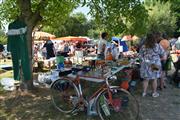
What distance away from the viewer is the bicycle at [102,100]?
6.38 metres

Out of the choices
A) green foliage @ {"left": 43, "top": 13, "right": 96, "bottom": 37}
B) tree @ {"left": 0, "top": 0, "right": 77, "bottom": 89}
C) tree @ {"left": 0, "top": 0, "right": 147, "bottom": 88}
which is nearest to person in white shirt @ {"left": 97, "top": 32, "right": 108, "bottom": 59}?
tree @ {"left": 0, "top": 0, "right": 77, "bottom": 89}

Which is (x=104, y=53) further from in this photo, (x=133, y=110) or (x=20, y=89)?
(x=133, y=110)

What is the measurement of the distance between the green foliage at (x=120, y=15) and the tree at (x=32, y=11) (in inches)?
61.8

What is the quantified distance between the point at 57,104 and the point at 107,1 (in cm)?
270

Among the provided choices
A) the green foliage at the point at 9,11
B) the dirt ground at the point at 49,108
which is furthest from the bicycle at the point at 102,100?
the green foliage at the point at 9,11

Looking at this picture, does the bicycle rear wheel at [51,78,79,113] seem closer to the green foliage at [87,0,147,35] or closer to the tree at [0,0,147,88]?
the tree at [0,0,147,88]

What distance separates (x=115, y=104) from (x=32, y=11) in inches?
185

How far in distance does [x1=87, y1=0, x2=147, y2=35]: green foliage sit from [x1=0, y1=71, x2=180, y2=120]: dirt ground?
69.2 inches

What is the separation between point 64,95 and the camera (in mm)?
7430

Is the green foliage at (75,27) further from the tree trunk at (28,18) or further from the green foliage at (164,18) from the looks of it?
the tree trunk at (28,18)

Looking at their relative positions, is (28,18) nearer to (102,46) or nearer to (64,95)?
(64,95)

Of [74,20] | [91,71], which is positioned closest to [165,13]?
[74,20]

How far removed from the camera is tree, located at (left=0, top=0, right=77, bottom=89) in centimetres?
921

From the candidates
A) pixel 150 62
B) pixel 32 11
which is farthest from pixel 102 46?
pixel 150 62
